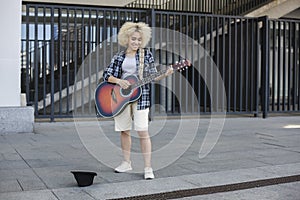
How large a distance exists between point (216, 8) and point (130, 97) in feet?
44.4

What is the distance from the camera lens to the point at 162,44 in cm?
1209

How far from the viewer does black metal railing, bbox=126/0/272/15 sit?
16562 millimetres

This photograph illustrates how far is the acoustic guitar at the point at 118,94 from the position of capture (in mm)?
5098

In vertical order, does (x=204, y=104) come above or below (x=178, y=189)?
above

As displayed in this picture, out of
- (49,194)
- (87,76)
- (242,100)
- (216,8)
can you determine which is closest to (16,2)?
(87,76)

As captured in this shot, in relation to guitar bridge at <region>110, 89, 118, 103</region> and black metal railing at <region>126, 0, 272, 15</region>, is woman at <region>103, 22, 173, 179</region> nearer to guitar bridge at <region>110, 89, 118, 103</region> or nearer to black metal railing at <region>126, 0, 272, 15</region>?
guitar bridge at <region>110, 89, 118, 103</region>

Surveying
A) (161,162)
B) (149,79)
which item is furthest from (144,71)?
(161,162)

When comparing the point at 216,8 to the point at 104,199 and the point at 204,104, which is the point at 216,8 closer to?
the point at 204,104

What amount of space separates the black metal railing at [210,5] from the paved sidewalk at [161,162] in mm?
7215

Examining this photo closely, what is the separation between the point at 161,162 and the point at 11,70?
409 centimetres

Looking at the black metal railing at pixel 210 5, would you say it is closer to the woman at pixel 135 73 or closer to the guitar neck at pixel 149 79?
Answer: the woman at pixel 135 73

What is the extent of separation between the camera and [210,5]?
18016 mm

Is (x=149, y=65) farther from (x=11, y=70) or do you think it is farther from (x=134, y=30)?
(x=11, y=70)

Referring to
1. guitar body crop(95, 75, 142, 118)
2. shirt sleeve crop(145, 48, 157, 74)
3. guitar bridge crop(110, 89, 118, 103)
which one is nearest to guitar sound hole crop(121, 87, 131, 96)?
guitar body crop(95, 75, 142, 118)
